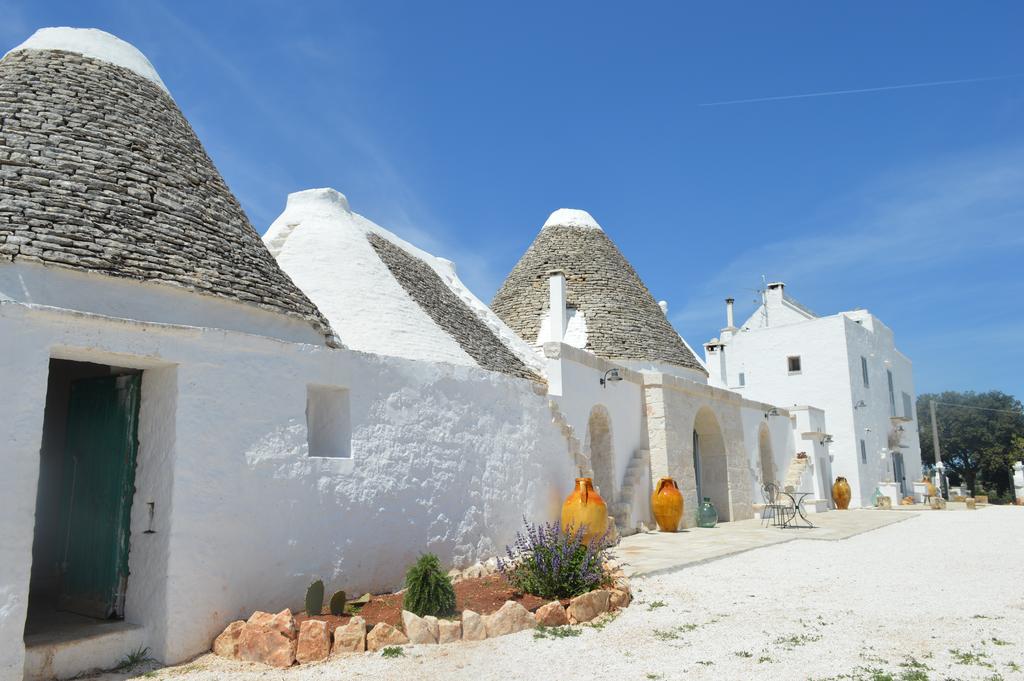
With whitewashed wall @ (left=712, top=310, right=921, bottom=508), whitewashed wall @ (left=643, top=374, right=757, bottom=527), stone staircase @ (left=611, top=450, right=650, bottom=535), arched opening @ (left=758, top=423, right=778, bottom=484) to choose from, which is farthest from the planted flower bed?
whitewashed wall @ (left=712, top=310, right=921, bottom=508)

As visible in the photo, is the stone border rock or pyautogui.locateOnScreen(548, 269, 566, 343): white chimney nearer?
the stone border rock

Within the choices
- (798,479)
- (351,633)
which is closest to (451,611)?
(351,633)

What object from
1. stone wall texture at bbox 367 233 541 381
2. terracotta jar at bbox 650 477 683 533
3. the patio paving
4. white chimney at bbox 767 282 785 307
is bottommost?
the patio paving

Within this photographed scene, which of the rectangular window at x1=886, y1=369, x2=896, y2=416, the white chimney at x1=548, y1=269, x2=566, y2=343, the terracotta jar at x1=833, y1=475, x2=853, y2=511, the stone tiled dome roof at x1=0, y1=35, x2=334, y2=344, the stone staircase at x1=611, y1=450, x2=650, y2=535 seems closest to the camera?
the stone tiled dome roof at x1=0, y1=35, x2=334, y2=344

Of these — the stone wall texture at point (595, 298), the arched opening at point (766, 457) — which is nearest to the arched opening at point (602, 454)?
the stone wall texture at point (595, 298)

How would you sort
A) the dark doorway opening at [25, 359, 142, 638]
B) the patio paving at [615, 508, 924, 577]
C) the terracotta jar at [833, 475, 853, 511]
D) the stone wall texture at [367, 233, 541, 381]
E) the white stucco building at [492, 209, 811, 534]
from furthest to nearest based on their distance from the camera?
the terracotta jar at [833, 475, 853, 511], the white stucco building at [492, 209, 811, 534], the stone wall texture at [367, 233, 541, 381], the patio paving at [615, 508, 924, 577], the dark doorway opening at [25, 359, 142, 638]

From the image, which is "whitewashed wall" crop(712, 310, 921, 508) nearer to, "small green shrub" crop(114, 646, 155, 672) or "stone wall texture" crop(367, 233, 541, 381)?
"stone wall texture" crop(367, 233, 541, 381)

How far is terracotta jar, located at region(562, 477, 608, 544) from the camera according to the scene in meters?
10.1

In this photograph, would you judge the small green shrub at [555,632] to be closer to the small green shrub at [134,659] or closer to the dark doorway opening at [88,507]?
the small green shrub at [134,659]

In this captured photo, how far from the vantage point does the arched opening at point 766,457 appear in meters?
19.9

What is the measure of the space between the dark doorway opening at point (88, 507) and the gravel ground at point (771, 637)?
1230 mm

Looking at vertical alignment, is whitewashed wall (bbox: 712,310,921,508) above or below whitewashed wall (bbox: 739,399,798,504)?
above

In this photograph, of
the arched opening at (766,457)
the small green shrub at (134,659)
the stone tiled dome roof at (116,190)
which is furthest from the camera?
the arched opening at (766,457)

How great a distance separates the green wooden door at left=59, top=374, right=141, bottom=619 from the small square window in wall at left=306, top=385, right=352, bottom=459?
5.52ft
